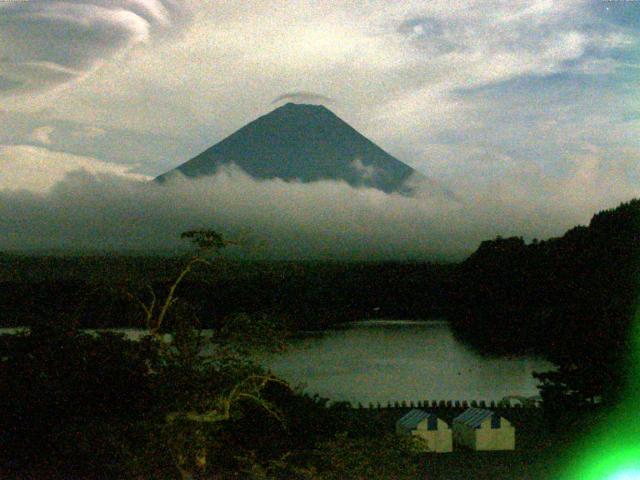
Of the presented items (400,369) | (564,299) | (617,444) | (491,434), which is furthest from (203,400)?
(400,369)

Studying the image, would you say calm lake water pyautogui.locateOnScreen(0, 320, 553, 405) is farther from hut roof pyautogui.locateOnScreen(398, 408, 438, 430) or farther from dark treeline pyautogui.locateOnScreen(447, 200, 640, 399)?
hut roof pyautogui.locateOnScreen(398, 408, 438, 430)

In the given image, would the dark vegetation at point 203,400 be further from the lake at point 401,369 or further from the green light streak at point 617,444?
the lake at point 401,369

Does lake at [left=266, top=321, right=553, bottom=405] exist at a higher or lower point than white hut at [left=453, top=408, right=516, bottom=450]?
lower

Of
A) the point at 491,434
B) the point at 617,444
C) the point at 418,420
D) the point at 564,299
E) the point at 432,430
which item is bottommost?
the point at 491,434

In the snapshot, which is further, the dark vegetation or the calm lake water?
the calm lake water

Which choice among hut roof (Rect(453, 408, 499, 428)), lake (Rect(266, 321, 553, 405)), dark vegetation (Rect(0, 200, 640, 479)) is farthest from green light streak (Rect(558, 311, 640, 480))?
lake (Rect(266, 321, 553, 405))

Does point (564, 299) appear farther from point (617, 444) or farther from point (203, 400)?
point (203, 400)
